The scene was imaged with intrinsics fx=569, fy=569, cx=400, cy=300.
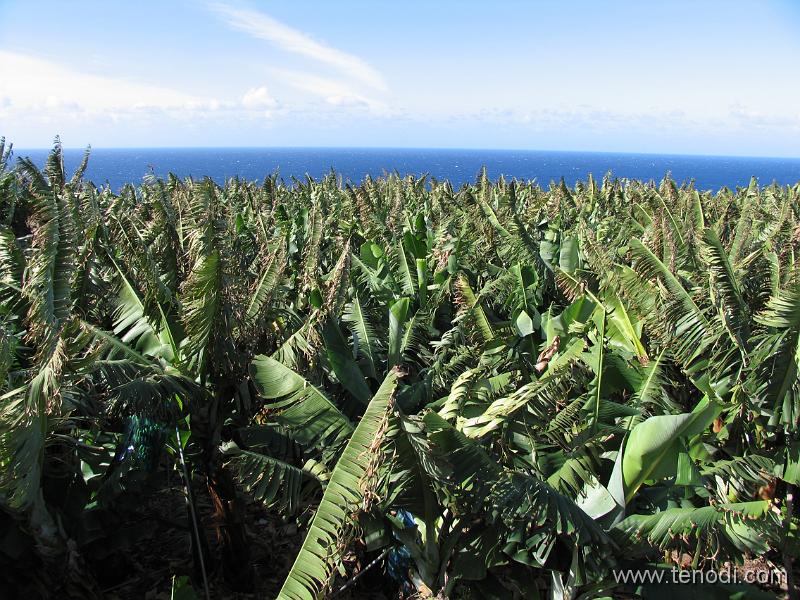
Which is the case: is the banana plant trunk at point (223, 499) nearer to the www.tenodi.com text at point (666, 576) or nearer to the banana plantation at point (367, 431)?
the banana plantation at point (367, 431)

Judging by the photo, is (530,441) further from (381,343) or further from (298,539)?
(298,539)

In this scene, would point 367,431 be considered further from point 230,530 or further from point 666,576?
point 230,530

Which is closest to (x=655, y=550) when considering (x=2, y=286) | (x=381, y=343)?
(x=381, y=343)

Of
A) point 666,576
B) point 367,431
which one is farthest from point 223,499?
point 666,576

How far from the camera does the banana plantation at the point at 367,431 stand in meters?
2.77

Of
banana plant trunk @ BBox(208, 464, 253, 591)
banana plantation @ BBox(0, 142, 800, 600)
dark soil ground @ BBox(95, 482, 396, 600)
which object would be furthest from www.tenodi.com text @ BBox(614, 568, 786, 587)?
banana plant trunk @ BBox(208, 464, 253, 591)

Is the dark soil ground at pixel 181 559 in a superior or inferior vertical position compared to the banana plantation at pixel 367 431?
inferior

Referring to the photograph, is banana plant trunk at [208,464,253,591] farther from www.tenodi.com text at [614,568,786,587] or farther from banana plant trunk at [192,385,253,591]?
www.tenodi.com text at [614,568,786,587]

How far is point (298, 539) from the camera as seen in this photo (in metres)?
4.67

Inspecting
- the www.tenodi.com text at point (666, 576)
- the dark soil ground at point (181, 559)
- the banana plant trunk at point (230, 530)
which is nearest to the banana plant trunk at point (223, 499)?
the banana plant trunk at point (230, 530)

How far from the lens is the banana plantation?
2.77 metres

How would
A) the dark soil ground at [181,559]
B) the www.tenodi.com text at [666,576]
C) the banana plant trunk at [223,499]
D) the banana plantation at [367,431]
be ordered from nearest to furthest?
the banana plantation at [367,431], the www.tenodi.com text at [666,576], the banana plant trunk at [223,499], the dark soil ground at [181,559]

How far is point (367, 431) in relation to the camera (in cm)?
241

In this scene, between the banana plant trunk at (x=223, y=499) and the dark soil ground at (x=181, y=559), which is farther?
the dark soil ground at (x=181, y=559)
